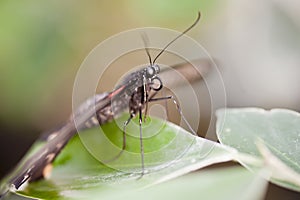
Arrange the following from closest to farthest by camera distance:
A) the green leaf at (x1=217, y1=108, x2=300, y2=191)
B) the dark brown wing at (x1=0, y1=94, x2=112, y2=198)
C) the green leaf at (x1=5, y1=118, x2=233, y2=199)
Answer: the green leaf at (x1=217, y1=108, x2=300, y2=191) → the green leaf at (x1=5, y1=118, x2=233, y2=199) → the dark brown wing at (x1=0, y1=94, x2=112, y2=198)

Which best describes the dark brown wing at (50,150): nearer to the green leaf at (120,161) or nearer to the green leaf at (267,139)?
Answer: the green leaf at (120,161)

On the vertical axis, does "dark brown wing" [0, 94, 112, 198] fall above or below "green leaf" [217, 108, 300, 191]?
above

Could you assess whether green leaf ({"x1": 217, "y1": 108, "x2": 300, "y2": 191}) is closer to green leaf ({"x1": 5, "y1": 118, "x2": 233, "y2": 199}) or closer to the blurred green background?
green leaf ({"x1": 5, "y1": 118, "x2": 233, "y2": 199})

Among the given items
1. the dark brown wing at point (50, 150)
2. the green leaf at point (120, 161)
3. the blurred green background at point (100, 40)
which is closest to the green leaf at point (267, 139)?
the green leaf at point (120, 161)

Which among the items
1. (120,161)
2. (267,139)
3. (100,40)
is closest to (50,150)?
(120,161)

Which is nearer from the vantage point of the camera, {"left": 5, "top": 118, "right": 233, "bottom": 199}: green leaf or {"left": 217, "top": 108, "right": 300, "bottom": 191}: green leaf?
{"left": 217, "top": 108, "right": 300, "bottom": 191}: green leaf

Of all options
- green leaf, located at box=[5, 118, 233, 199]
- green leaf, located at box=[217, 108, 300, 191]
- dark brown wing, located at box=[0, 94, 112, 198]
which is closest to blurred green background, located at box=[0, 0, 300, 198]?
dark brown wing, located at box=[0, 94, 112, 198]

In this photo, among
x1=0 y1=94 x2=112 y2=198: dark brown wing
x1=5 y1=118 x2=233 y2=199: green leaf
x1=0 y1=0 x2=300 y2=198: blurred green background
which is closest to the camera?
x1=5 y1=118 x2=233 y2=199: green leaf

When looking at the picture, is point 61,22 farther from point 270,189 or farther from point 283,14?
point 270,189

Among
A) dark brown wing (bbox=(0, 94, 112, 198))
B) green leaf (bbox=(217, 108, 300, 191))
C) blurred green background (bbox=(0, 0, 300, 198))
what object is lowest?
green leaf (bbox=(217, 108, 300, 191))

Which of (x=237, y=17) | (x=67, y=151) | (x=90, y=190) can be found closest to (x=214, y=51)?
(x=237, y=17)
